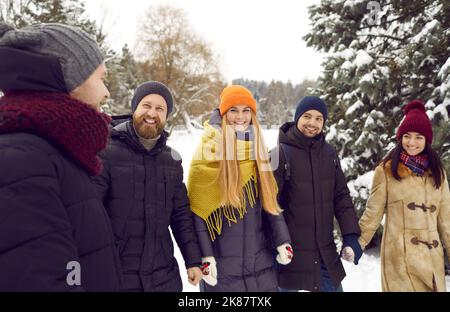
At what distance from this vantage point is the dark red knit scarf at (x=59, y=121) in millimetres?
1100

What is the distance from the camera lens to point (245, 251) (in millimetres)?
2846

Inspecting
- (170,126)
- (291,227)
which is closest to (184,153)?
(170,126)

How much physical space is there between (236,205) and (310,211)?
0.82 m

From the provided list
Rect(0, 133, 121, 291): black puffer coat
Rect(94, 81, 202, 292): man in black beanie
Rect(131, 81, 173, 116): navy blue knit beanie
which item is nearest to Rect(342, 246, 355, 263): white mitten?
Rect(94, 81, 202, 292): man in black beanie

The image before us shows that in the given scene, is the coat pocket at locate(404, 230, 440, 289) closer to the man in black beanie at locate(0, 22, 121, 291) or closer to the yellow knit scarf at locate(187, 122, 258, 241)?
the yellow knit scarf at locate(187, 122, 258, 241)

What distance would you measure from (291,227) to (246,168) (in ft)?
2.56

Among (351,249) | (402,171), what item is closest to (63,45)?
(351,249)

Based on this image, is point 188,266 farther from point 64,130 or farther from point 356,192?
point 356,192

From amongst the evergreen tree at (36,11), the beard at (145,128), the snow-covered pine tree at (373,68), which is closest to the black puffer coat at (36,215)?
the beard at (145,128)

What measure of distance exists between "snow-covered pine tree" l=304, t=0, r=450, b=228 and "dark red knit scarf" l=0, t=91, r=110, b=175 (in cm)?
495

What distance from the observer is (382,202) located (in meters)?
3.45

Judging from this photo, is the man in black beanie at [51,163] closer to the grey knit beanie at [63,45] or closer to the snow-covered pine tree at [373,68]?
the grey knit beanie at [63,45]

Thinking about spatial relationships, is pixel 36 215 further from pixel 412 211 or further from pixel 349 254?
pixel 412 211
